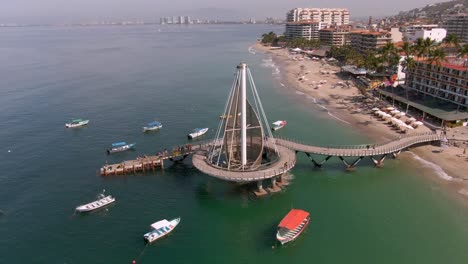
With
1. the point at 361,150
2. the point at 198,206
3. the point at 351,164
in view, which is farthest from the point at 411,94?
the point at 198,206

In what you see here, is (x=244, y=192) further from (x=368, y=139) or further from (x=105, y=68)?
(x=105, y=68)

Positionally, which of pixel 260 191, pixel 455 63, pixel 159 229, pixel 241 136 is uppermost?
pixel 455 63

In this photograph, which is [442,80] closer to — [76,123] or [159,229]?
[159,229]

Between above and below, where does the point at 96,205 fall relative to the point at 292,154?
below

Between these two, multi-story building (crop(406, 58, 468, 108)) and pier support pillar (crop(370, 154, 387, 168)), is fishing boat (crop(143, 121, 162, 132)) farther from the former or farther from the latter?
multi-story building (crop(406, 58, 468, 108))

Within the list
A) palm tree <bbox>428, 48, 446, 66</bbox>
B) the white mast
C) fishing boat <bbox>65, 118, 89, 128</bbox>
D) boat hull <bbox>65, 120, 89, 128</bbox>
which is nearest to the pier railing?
the white mast

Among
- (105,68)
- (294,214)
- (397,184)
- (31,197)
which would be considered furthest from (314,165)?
(105,68)

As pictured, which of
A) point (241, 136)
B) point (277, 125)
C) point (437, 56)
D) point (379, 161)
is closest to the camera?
point (241, 136)
